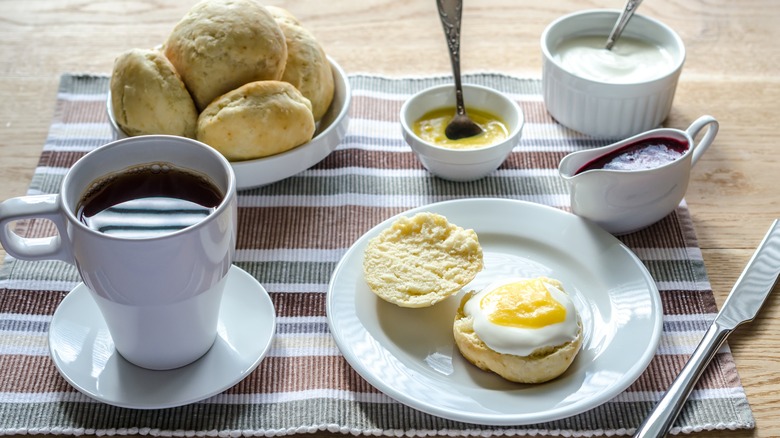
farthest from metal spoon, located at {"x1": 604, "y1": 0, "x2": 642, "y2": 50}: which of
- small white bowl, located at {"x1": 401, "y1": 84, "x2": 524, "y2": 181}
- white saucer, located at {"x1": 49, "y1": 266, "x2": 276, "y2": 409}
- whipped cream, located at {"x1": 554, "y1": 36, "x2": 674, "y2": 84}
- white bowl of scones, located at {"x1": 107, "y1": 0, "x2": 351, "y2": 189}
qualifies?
white saucer, located at {"x1": 49, "y1": 266, "x2": 276, "y2": 409}

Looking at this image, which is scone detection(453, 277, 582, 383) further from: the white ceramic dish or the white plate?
the white ceramic dish

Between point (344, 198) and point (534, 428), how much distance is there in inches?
23.1

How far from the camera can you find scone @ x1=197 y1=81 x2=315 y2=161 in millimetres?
1343

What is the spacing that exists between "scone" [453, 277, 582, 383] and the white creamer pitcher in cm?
27

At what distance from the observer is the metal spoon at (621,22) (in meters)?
1.66

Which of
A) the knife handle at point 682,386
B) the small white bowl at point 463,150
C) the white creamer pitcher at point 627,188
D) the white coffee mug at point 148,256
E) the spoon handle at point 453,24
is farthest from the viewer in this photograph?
the spoon handle at point 453,24

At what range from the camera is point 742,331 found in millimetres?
1223

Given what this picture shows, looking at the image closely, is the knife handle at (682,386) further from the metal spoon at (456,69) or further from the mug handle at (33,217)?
the mug handle at (33,217)

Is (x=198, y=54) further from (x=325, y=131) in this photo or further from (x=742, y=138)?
(x=742, y=138)

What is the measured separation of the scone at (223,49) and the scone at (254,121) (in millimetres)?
A: 35

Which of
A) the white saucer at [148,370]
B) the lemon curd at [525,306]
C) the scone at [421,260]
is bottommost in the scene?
the white saucer at [148,370]

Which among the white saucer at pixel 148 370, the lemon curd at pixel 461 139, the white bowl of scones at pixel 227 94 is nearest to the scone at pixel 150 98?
the white bowl of scones at pixel 227 94

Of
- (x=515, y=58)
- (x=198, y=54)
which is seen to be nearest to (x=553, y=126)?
(x=515, y=58)

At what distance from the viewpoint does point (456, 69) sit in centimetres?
159
